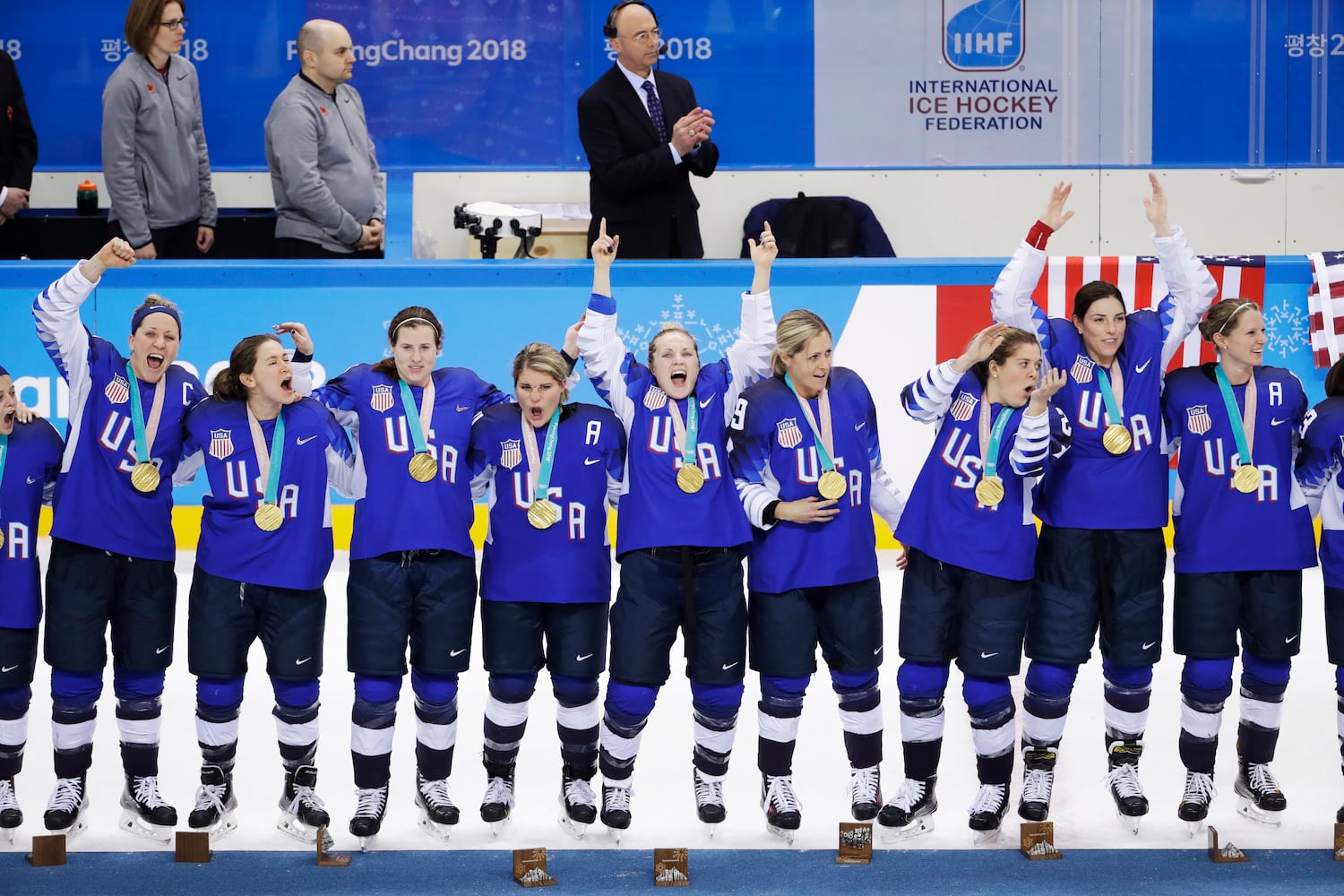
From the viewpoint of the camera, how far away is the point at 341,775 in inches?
236

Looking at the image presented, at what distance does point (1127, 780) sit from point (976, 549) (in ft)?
3.21

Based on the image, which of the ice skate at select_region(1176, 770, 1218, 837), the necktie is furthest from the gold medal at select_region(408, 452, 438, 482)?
the necktie

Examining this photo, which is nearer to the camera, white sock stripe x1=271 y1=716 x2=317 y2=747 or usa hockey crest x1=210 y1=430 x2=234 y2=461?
usa hockey crest x1=210 y1=430 x2=234 y2=461

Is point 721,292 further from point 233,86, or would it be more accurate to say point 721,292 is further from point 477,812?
point 233,86

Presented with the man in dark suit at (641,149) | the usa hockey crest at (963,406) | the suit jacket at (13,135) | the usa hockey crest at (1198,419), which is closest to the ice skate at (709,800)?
the usa hockey crest at (963,406)

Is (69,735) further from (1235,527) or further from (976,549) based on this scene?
(1235,527)

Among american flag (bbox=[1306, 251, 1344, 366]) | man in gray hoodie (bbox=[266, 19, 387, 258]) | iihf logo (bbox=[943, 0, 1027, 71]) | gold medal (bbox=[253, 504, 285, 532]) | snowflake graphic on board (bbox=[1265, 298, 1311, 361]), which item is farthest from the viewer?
iihf logo (bbox=[943, 0, 1027, 71])

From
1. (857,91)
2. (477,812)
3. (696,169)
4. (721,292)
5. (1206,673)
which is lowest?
(477,812)

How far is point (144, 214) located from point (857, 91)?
481 centimetres

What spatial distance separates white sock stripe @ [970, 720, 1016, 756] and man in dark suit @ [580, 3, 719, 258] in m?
3.23

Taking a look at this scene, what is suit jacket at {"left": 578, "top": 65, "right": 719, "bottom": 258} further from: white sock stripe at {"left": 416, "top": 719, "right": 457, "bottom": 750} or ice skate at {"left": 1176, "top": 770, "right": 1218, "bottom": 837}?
ice skate at {"left": 1176, "top": 770, "right": 1218, "bottom": 837}

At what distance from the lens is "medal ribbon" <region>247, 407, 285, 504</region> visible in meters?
5.29

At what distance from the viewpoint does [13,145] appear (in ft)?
29.7

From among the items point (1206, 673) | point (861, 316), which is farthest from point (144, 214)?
point (1206, 673)
